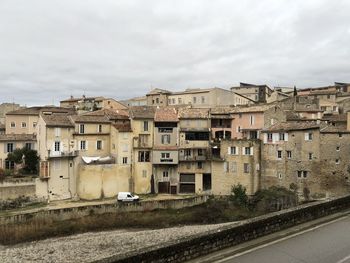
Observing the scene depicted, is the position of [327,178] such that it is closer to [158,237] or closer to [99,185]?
[158,237]

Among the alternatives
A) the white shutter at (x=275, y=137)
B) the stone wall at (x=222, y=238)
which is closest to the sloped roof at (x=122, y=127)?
the white shutter at (x=275, y=137)

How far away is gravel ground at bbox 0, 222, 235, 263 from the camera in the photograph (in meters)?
23.9

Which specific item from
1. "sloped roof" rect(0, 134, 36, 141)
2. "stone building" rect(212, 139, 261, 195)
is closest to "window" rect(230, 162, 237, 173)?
"stone building" rect(212, 139, 261, 195)

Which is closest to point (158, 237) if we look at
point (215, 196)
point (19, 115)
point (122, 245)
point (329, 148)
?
point (122, 245)

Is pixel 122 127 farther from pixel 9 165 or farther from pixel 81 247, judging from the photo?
pixel 81 247

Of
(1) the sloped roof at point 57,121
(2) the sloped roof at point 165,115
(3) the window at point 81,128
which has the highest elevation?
(2) the sloped roof at point 165,115

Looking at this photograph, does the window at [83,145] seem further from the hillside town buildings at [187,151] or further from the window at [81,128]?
the window at [81,128]

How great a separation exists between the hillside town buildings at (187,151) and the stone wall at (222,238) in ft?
85.3

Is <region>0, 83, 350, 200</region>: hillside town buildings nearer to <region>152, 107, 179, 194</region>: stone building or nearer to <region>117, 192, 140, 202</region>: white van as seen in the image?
<region>152, 107, 179, 194</region>: stone building

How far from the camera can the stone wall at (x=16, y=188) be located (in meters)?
39.9

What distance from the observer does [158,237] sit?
1094 inches

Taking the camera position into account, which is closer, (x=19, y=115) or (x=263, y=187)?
(x=263, y=187)

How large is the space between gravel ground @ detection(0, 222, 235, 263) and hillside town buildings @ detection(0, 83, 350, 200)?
13.3 m

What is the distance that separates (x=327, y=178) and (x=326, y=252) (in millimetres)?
29847
